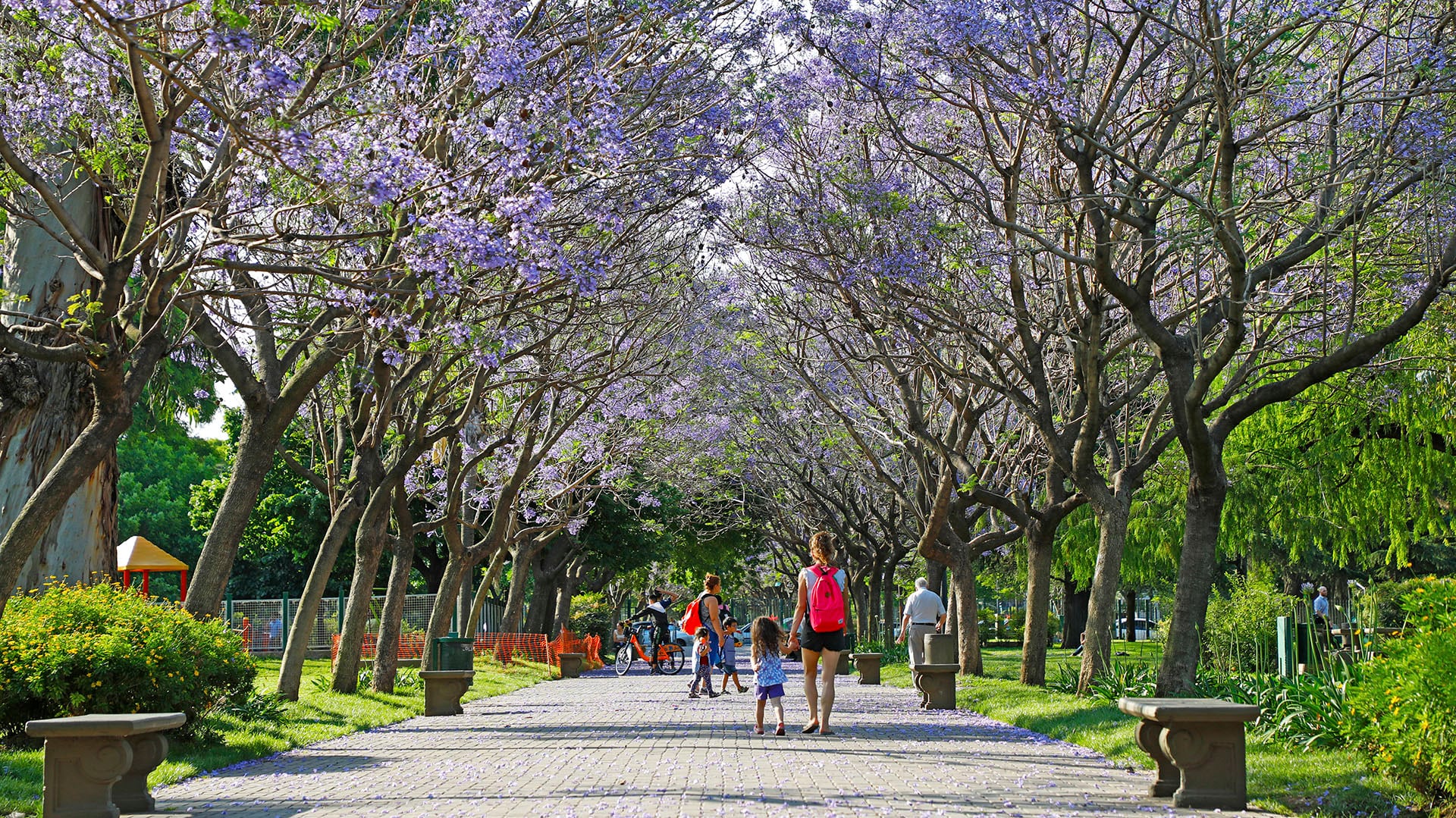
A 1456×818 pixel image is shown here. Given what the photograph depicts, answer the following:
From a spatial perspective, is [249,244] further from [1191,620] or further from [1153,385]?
[1153,385]

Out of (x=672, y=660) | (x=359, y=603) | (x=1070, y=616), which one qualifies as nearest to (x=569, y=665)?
(x=672, y=660)

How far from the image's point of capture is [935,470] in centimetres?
2614

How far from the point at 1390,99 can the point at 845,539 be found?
27863mm

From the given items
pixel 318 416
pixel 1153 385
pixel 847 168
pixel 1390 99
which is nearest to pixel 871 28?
pixel 847 168

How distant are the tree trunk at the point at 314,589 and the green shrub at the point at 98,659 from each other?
408 centimetres

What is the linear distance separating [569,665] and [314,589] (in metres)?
15.8

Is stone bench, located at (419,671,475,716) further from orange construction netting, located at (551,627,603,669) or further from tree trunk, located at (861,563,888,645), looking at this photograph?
tree trunk, located at (861,563,888,645)

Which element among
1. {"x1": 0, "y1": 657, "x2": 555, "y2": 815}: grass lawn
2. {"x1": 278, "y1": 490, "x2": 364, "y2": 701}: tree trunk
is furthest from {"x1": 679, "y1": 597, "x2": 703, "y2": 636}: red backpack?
{"x1": 278, "y1": 490, "x2": 364, "y2": 701}: tree trunk

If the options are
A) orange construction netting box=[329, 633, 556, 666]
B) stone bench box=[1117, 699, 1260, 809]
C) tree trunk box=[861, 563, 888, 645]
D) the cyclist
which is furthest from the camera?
tree trunk box=[861, 563, 888, 645]

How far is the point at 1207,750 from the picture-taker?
26.8ft

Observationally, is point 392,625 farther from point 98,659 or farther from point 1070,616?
point 1070,616

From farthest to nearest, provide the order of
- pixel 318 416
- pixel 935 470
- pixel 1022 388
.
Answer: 1. pixel 935 470
2. pixel 1022 388
3. pixel 318 416

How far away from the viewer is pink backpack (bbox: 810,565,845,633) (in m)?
12.5

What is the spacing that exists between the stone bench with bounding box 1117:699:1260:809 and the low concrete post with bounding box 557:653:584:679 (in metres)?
24.7
